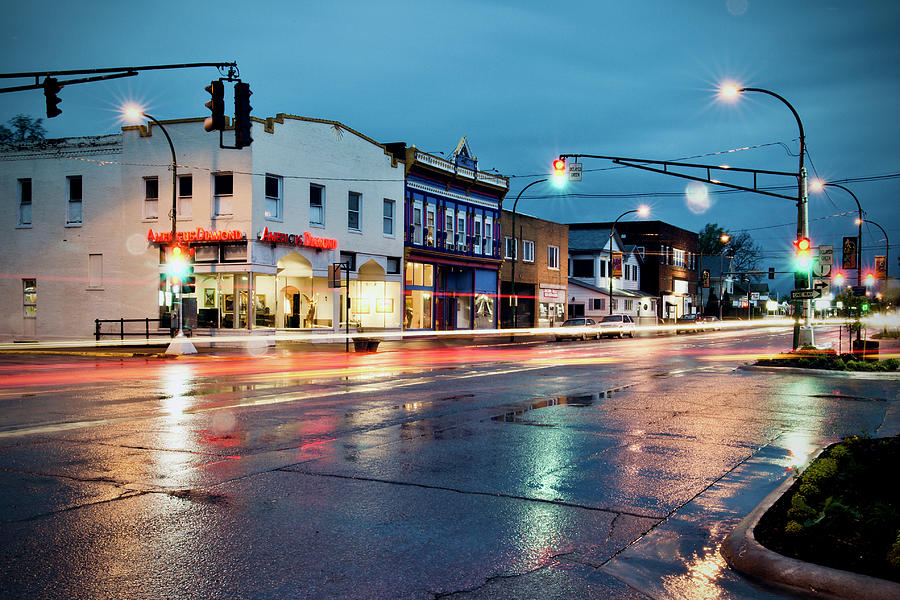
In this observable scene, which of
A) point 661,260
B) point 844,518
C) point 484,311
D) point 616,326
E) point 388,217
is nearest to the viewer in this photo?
point 844,518

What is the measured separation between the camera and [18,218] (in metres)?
37.5

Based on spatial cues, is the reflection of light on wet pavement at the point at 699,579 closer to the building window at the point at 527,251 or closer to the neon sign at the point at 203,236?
the neon sign at the point at 203,236

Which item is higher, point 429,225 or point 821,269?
point 429,225

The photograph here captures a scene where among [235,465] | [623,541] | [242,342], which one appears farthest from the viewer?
[242,342]

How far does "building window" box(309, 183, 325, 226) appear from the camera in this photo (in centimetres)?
3647

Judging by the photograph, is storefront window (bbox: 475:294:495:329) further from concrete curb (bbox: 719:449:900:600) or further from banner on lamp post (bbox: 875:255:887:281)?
concrete curb (bbox: 719:449:900:600)

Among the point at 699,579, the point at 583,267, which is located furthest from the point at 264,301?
the point at 583,267

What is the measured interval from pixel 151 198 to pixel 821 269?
27417 mm

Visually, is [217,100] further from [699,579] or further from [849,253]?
[849,253]

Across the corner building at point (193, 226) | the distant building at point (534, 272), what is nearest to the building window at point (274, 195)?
the corner building at point (193, 226)

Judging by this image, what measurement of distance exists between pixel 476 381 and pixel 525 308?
4013 cm

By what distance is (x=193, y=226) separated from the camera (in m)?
33.9

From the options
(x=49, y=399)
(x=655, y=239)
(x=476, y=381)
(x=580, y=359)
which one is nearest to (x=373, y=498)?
(x=49, y=399)

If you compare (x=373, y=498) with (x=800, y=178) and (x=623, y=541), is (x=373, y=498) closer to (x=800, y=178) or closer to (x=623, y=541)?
(x=623, y=541)
